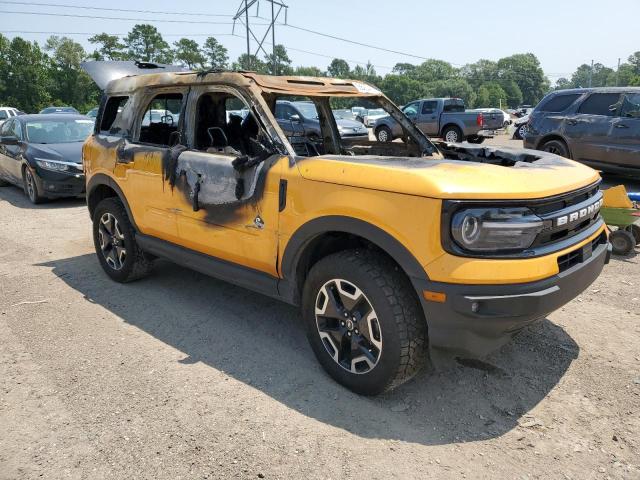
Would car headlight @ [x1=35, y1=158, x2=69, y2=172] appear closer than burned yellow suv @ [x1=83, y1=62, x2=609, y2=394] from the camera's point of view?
No

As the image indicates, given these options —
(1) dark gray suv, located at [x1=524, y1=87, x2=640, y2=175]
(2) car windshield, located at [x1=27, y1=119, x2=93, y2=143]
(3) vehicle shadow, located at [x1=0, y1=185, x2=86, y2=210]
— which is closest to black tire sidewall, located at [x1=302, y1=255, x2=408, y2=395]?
(3) vehicle shadow, located at [x1=0, y1=185, x2=86, y2=210]

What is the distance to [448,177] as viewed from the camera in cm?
260

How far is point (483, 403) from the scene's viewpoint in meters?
2.95

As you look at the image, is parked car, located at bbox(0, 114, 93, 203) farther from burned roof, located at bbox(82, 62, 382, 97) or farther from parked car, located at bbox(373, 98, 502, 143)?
parked car, located at bbox(373, 98, 502, 143)

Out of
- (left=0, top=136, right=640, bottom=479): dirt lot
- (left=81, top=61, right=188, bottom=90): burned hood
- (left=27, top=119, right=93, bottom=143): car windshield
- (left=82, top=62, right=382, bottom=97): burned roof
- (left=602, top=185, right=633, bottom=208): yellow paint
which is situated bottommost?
(left=0, top=136, right=640, bottom=479): dirt lot

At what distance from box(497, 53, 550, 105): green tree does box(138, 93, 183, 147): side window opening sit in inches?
5698

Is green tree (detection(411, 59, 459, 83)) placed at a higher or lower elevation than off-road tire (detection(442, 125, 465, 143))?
higher

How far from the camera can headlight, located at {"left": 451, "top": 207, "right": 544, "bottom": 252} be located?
2.45 m

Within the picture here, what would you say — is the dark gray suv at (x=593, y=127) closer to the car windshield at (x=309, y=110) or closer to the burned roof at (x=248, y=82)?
the car windshield at (x=309, y=110)

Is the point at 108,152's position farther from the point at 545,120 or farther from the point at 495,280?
the point at 545,120

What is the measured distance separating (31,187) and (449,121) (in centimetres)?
1487

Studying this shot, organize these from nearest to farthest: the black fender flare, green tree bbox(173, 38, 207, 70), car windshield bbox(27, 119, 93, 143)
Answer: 1. the black fender flare
2. car windshield bbox(27, 119, 93, 143)
3. green tree bbox(173, 38, 207, 70)

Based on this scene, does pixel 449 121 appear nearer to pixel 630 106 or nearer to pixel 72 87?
pixel 630 106

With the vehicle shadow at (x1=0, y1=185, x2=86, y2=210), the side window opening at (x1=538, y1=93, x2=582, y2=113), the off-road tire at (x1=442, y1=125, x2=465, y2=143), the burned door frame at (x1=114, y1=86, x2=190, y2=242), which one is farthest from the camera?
the off-road tire at (x1=442, y1=125, x2=465, y2=143)
